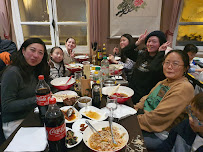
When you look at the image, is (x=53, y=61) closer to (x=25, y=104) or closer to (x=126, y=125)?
(x=25, y=104)

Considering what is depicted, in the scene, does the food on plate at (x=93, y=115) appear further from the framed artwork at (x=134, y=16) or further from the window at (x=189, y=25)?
the window at (x=189, y=25)

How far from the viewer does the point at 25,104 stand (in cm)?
120

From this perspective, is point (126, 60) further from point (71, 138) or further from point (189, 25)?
point (189, 25)

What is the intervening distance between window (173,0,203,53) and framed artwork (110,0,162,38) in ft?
2.09

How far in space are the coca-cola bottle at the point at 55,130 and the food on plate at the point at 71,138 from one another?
0.20 feet

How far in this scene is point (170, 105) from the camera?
123 centimetres

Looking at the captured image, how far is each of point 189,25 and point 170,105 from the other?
337 cm

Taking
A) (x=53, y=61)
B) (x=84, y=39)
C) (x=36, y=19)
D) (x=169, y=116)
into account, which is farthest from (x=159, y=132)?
(x=36, y=19)

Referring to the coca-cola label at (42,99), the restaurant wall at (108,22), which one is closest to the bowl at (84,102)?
the coca-cola label at (42,99)

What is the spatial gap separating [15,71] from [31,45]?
11.0 inches

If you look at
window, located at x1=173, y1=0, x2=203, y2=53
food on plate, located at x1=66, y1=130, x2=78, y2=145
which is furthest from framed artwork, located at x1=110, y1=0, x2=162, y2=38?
food on plate, located at x1=66, y1=130, x2=78, y2=145

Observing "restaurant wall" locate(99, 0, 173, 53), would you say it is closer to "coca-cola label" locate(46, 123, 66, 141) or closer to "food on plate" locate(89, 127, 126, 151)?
"food on plate" locate(89, 127, 126, 151)

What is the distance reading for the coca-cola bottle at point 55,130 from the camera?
2.26ft

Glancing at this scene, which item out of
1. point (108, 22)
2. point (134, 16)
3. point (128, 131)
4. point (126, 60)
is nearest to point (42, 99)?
point (128, 131)
